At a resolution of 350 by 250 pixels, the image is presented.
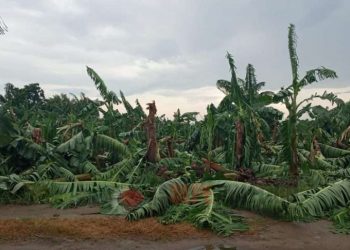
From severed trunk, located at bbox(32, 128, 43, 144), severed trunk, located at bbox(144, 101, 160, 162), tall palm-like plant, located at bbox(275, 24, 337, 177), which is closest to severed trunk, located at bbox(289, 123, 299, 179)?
tall palm-like plant, located at bbox(275, 24, 337, 177)

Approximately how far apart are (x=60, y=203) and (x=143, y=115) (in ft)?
24.1

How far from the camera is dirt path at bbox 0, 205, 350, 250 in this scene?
24.6 feet

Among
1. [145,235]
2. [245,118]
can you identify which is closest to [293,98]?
[245,118]

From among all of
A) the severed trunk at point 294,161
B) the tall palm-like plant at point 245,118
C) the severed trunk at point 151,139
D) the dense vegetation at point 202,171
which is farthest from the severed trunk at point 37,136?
the severed trunk at point 294,161

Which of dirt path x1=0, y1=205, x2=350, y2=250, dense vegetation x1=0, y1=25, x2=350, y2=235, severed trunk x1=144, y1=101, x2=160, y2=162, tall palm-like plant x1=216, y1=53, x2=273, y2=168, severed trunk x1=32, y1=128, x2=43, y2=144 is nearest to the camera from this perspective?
dirt path x1=0, y1=205, x2=350, y2=250

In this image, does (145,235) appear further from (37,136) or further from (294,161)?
(37,136)

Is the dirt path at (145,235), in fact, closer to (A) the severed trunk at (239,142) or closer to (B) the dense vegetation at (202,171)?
(B) the dense vegetation at (202,171)

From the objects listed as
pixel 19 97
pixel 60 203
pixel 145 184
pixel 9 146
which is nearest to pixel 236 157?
pixel 145 184

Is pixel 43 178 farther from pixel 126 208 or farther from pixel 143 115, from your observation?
pixel 143 115

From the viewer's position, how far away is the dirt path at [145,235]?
7500 millimetres

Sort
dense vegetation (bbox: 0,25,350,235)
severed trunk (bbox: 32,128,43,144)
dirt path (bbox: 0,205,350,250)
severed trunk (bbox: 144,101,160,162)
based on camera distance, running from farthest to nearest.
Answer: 1. severed trunk (bbox: 32,128,43,144)
2. severed trunk (bbox: 144,101,160,162)
3. dense vegetation (bbox: 0,25,350,235)
4. dirt path (bbox: 0,205,350,250)

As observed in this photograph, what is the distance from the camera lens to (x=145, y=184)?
11.1 m

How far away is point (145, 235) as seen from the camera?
7965 millimetres

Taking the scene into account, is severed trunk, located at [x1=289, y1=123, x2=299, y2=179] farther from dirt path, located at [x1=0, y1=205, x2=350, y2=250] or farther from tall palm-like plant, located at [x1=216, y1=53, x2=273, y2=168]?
dirt path, located at [x1=0, y1=205, x2=350, y2=250]
